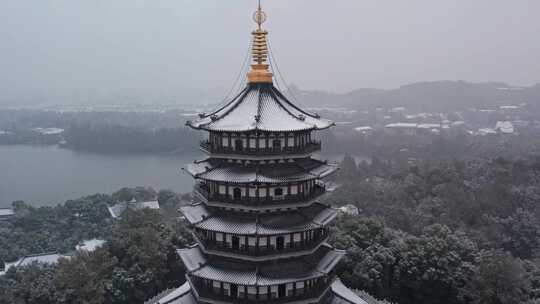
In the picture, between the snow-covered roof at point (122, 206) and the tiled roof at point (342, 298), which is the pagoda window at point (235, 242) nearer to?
the tiled roof at point (342, 298)

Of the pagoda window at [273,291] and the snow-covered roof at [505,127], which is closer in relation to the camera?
the pagoda window at [273,291]

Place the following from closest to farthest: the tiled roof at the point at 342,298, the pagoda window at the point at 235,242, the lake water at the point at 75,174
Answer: the pagoda window at the point at 235,242
the tiled roof at the point at 342,298
the lake water at the point at 75,174

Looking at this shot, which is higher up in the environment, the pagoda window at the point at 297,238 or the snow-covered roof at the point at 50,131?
the pagoda window at the point at 297,238

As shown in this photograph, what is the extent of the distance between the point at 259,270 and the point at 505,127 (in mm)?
109556

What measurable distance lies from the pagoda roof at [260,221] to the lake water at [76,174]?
189 ft

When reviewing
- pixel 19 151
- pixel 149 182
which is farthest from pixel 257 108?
pixel 19 151

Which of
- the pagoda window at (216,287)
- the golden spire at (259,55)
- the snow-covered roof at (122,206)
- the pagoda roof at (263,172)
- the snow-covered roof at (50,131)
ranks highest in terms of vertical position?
the golden spire at (259,55)

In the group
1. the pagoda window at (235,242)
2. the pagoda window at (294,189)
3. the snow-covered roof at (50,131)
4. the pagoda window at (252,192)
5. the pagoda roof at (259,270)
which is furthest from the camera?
the snow-covered roof at (50,131)

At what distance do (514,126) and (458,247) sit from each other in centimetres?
9675

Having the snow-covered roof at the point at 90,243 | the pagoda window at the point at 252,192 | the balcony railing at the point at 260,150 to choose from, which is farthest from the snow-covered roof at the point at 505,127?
the pagoda window at the point at 252,192

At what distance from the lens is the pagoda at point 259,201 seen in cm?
1730

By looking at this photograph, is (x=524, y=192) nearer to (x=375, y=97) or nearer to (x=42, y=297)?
(x=42, y=297)

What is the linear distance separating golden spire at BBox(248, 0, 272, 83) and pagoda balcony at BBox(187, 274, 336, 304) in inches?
298

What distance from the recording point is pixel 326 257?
768 inches
